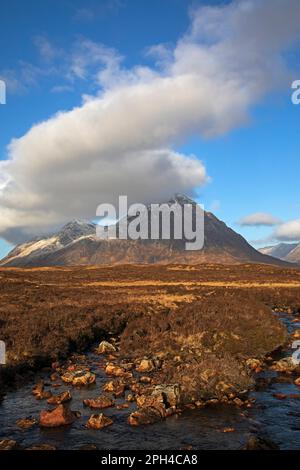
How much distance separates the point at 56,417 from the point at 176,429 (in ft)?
13.6

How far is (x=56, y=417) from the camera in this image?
46.4 ft

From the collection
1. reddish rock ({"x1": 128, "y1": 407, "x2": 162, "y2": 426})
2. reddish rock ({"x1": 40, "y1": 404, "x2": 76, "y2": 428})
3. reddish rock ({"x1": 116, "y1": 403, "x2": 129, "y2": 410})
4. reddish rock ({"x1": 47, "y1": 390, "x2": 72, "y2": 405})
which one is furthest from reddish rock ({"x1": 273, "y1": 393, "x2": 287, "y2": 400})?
reddish rock ({"x1": 47, "y1": 390, "x2": 72, "y2": 405})

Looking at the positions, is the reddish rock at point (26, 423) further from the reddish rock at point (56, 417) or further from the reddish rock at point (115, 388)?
the reddish rock at point (115, 388)

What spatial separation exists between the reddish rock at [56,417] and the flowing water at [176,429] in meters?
0.21

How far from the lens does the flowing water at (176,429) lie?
12836mm

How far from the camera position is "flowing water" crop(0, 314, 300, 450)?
505 inches

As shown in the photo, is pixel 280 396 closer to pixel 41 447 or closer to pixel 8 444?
pixel 41 447

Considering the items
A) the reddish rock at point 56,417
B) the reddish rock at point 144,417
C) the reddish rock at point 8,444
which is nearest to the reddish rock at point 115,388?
the reddish rock at point 144,417

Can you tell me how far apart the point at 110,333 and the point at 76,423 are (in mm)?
16265

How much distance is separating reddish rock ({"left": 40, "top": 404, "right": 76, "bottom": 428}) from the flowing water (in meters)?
0.21

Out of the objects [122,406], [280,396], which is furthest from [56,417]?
[280,396]
